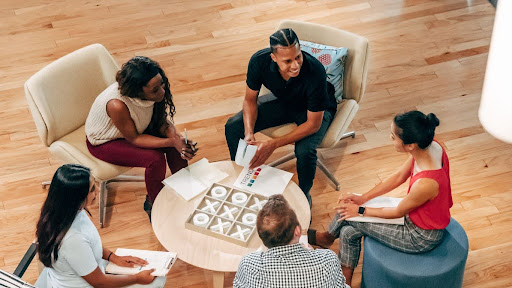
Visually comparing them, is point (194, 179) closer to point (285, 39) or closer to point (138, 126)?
point (138, 126)

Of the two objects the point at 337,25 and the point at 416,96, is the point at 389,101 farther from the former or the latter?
the point at 337,25

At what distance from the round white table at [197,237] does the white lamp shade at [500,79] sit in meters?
1.85

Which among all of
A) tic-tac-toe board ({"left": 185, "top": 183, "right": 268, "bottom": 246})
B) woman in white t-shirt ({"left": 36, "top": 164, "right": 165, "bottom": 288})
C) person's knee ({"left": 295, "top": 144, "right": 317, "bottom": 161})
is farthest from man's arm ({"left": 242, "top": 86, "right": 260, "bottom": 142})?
woman in white t-shirt ({"left": 36, "top": 164, "right": 165, "bottom": 288})

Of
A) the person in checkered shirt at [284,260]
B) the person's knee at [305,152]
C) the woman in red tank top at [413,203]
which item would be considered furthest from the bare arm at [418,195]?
the person's knee at [305,152]

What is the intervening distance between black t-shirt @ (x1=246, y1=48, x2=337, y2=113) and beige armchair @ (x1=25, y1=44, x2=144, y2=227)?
36.2 inches

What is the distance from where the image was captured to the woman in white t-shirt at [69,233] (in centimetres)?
244

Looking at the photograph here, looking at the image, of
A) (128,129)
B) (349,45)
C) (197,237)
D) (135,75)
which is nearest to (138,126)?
(128,129)

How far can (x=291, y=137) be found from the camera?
11.4ft

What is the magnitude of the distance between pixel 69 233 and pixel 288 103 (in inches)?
64.6

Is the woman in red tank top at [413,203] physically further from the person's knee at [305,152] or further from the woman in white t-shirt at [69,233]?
the woman in white t-shirt at [69,233]

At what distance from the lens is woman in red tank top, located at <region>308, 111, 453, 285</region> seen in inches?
106

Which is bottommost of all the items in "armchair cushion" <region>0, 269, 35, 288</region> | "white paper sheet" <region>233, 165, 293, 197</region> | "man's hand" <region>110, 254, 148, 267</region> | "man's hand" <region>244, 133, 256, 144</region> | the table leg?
the table leg

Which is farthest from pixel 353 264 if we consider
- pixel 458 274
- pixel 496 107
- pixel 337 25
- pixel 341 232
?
pixel 337 25

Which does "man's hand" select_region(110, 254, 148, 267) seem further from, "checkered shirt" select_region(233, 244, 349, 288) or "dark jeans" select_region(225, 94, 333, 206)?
"dark jeans" select_region(225, 94, 333, 206)
